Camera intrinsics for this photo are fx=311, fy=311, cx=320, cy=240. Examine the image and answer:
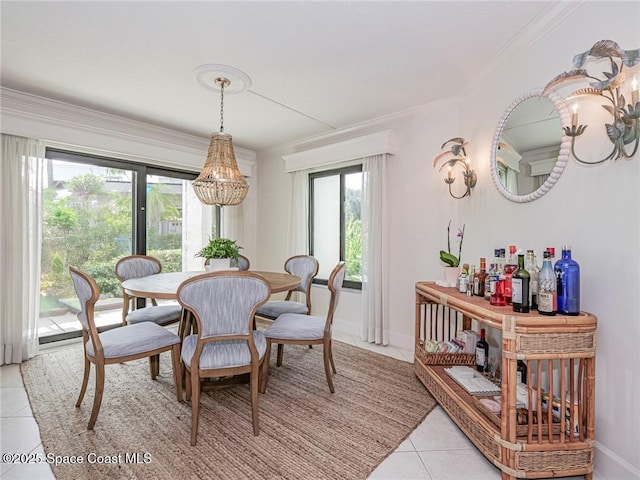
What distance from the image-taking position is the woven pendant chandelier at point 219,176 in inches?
102

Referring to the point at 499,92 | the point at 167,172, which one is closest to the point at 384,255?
the point at 499,92

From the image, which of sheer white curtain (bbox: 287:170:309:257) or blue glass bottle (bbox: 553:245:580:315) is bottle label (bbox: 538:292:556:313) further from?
sheer white curtain (bbox: 287:170:309:257)

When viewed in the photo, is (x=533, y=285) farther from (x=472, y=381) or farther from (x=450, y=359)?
(x=450, y=359)

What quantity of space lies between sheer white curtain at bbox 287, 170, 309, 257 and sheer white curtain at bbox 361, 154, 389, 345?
98 centimetres

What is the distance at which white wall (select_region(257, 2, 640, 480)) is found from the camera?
1.45 meters

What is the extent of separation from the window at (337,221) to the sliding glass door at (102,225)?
177cm

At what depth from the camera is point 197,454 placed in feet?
5.51

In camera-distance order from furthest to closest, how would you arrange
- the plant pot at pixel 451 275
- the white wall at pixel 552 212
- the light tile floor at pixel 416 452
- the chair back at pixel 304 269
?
the chair back at pixel 304 269, the plant pot at pixel 451 275, the light tile floor at pixel 416 452, the white wall at pixel 552 212

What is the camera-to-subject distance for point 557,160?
5.81 feet

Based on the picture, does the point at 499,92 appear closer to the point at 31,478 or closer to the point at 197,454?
the point at 197,454

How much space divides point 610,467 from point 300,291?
8.18ft

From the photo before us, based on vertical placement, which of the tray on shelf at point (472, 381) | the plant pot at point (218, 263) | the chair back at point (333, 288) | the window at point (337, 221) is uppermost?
the window at point (337, 221)

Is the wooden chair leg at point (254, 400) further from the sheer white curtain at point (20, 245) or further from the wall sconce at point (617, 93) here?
the sheer white curtain at point (20, 245)

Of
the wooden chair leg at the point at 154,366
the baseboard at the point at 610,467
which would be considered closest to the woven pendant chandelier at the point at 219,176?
the wooden chair leg at the point at 154,366
